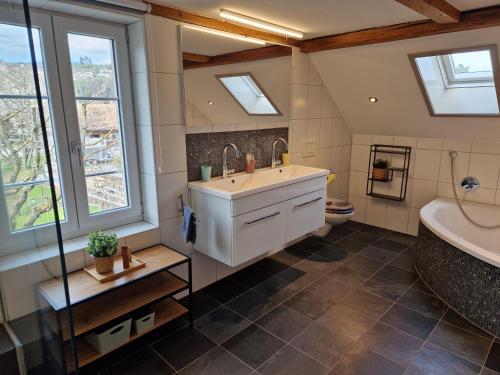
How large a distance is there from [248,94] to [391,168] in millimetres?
2052

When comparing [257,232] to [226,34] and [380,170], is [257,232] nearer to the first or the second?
[226,34]

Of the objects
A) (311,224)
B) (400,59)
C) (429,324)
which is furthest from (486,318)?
(400,59)

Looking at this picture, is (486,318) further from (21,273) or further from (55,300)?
(21,273)

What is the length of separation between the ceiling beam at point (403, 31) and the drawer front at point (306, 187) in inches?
47.8

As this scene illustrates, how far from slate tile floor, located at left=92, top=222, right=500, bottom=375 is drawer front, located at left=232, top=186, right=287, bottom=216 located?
2.59 ft

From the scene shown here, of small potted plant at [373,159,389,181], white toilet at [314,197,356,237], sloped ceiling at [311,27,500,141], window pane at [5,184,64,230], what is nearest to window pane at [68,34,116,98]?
window pane at [5,184,64,230]

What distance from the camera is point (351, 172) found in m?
4.37

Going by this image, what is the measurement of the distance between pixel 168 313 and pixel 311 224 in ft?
4.73

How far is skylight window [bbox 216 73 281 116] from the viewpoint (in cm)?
282

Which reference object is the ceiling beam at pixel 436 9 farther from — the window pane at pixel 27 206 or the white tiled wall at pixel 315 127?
the window pane at pixel 27 206

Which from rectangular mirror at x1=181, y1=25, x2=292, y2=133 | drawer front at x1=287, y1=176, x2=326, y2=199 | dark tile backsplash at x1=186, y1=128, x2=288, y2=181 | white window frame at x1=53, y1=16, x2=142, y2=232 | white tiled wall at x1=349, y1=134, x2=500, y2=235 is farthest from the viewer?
white tiled wall at x1=349, y1=134, x2=500, y2=235

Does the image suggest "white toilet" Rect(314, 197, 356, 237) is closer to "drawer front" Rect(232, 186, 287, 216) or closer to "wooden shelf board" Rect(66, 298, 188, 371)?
"drawer front" Rect(232, 186, 287, 216)

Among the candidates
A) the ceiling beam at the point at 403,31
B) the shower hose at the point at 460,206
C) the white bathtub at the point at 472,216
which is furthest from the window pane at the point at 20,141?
the shower hose at the point at 460,206

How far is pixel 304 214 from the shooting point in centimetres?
294
